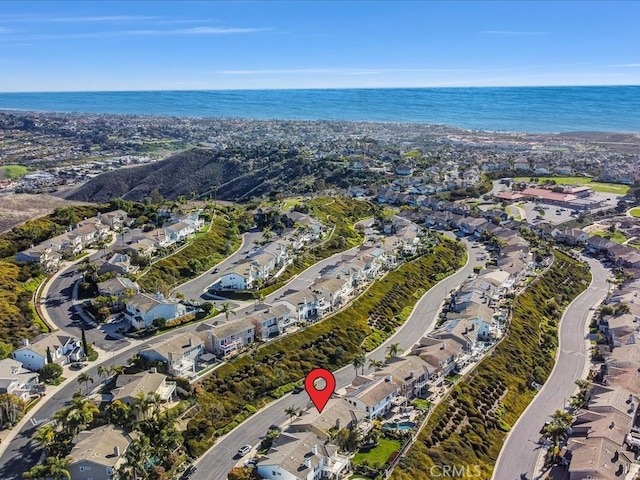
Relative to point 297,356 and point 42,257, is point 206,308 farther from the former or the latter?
point 42,257

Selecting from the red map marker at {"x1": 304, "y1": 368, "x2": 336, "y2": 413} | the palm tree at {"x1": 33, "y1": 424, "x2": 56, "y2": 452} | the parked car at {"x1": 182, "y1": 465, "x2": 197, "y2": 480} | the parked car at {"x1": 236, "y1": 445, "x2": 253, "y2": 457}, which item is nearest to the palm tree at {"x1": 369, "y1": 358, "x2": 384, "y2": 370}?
the red map marker at {"x1": 304, "y1": 368, "x2": 336, "y2": 413}

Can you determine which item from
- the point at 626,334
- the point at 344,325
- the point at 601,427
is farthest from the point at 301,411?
the point at 626,334

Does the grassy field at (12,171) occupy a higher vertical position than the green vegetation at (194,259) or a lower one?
lower

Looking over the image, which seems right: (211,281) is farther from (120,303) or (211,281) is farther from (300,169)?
(300,169)

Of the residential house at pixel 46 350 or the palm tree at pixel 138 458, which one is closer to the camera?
the palm tree at pixel 138 458

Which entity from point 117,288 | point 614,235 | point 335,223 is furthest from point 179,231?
point 614,235

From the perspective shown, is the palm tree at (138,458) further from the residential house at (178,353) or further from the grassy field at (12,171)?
the grassy field at (12,171)

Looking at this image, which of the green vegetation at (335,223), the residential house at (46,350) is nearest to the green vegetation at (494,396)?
the green vegetation at (335,223)
